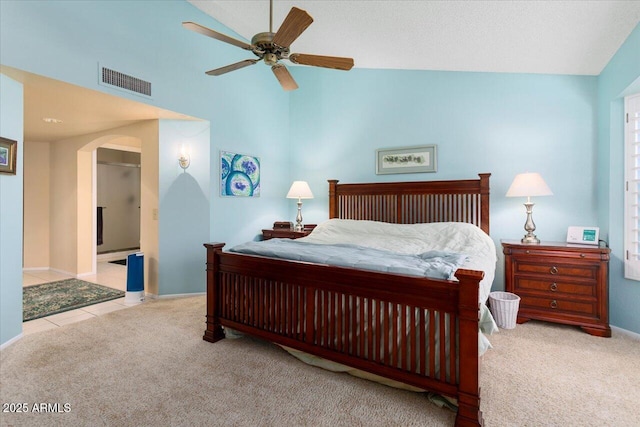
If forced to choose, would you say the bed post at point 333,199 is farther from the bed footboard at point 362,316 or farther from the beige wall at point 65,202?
the beige wall at point 65,202

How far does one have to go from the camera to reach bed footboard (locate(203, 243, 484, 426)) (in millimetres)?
1595

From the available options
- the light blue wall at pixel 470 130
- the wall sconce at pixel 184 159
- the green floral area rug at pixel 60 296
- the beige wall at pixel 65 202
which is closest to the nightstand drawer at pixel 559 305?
the light blue wall at pixel 470 130

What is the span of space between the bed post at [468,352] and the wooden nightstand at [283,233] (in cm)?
288

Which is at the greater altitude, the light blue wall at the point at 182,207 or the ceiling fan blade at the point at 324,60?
the ceiling fan blade at the point at 324,60

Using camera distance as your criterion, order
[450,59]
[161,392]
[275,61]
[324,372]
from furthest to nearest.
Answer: [450,59]
[275,61]
[324,372]
[161,392]

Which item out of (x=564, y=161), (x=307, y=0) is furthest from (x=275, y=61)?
(x=564, y=161)

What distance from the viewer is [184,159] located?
3.88 meters

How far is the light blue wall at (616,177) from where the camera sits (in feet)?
9.02

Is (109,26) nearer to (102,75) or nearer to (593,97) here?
(102,75)

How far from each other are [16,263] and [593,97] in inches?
227

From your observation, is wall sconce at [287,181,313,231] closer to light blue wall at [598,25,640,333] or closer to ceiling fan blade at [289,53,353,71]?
ceiling fan blade at [289,53,353,71]

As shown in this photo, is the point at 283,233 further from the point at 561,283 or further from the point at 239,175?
the point at 561,283

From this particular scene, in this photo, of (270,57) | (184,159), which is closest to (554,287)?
(270,57)

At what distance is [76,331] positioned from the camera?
2.85m
